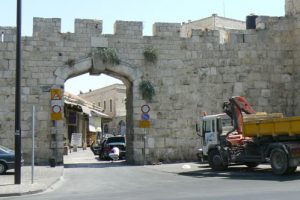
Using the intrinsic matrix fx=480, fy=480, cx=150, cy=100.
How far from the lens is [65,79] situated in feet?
73.0

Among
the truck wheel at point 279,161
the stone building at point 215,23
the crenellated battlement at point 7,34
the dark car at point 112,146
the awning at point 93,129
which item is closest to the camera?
the truck wheel at point 279,161

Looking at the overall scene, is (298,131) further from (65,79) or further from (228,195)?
(65,79)

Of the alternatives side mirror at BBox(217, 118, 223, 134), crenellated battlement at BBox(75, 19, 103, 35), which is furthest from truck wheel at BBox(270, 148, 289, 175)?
crenellated battlement at BBox(75, 19, 103, 35)

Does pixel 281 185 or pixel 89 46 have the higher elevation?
pixel 89 46

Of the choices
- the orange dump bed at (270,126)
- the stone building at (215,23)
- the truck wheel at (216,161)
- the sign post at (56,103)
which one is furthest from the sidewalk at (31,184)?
the stone building at (215,23)

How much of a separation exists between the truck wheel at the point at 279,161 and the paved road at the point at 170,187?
1.04 ft

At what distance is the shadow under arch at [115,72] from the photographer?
22.2 metres

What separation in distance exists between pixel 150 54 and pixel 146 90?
176cm

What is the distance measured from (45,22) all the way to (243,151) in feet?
35.7

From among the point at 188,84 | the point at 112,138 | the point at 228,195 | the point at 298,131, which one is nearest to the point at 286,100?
the point at 188,84

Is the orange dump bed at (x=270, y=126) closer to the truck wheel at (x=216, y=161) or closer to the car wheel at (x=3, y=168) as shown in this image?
the truck wheel at (x=216, y=161)

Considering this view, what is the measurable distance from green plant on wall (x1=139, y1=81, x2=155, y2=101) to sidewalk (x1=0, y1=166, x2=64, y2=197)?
5.75m

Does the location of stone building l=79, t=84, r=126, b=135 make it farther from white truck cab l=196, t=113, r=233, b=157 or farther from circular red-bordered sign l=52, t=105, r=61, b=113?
circular red-bordered sign l=52, t=105, r=61, b=113

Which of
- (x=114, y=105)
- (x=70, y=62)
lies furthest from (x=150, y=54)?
(x=114, y=105)
